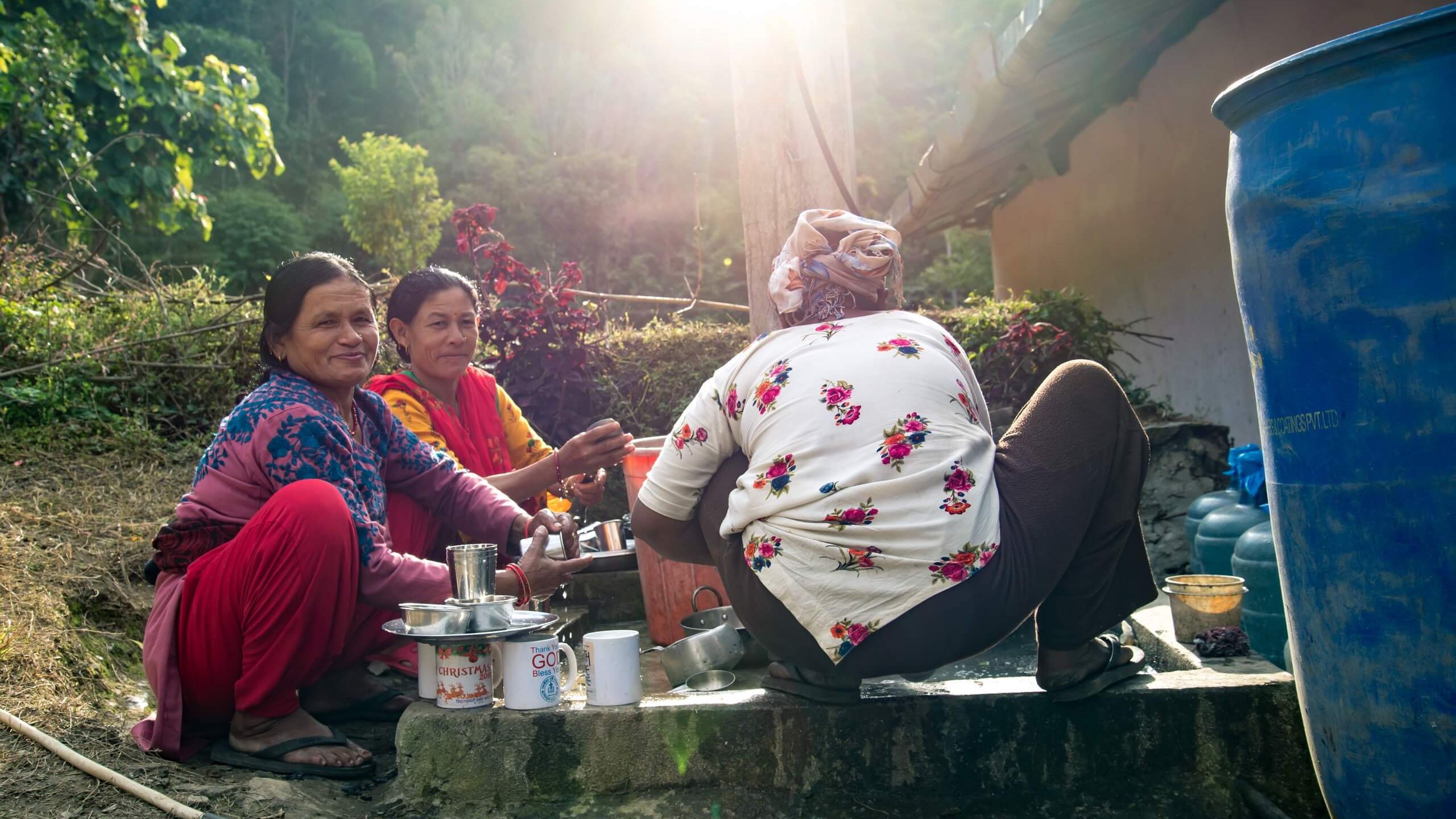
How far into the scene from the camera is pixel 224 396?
5547mm

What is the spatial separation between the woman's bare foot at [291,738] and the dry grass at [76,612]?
141 millimetres

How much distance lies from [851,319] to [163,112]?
8179 millimetres

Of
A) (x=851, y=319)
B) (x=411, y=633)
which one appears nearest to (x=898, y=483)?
(x=851, y=319)

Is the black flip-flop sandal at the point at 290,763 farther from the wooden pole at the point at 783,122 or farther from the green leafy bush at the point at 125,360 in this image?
the green leafy bush at the point at 125,360

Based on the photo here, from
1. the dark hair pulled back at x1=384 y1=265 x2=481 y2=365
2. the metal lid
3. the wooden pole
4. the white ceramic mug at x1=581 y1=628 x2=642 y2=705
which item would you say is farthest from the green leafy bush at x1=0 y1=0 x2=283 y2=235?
the metal lid

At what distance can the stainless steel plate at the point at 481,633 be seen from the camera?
85.9 inches

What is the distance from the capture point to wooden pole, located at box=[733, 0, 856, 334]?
3.58 m

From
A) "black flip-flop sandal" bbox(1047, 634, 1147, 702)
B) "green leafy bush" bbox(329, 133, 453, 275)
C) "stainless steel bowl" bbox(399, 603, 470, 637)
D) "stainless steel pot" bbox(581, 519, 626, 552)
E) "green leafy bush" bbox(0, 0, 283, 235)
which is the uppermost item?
"green leafy bush" bbox(329, 133, 453, 275)

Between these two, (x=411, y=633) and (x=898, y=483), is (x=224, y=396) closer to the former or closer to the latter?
(x=411, y=633)

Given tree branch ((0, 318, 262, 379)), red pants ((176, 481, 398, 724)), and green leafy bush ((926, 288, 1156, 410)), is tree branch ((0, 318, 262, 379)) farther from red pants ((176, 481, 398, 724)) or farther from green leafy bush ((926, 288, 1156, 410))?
green leafy bush ((926, 288, 1156, 410))

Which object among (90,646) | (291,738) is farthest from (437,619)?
(90,646)

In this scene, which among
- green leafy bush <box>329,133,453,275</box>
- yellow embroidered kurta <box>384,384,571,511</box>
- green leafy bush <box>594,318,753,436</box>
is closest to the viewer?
yellow embroidered kurta <box>384,384,571,511</box>

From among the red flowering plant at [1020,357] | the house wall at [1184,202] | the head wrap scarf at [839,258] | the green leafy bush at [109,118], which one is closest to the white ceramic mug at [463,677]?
the head wrap scarf at [839,258]

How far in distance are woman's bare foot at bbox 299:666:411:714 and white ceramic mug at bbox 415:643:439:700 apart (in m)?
0.33
